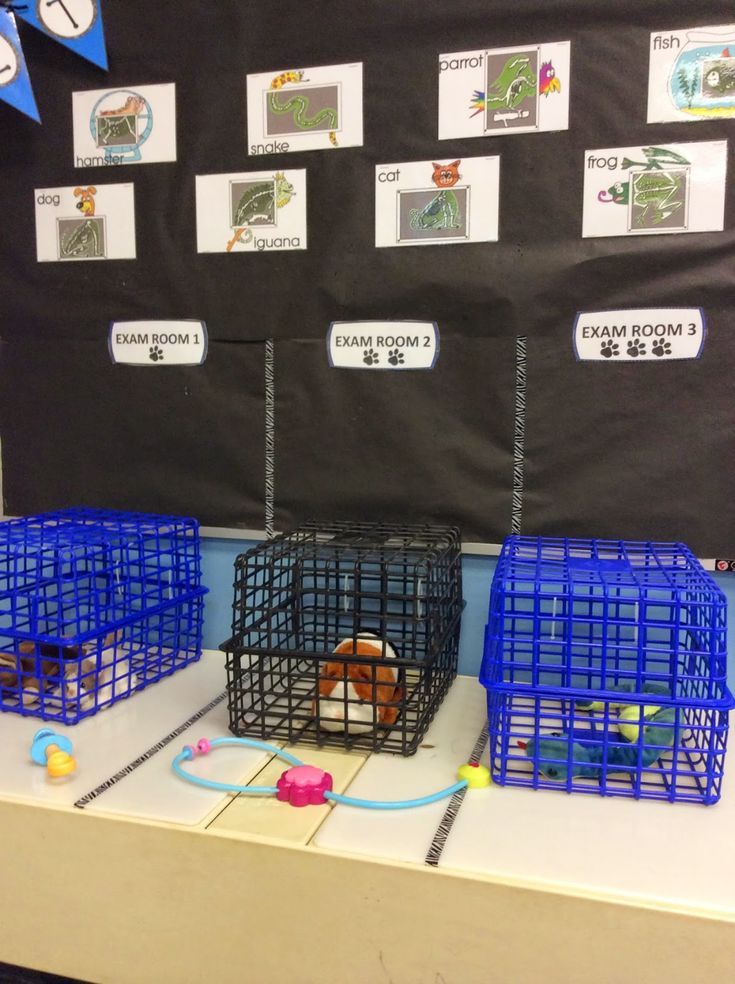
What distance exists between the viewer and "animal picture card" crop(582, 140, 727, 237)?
1.17 m

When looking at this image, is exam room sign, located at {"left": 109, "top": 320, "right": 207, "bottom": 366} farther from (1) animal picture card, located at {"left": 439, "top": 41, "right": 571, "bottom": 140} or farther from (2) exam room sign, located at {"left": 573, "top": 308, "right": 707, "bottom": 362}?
(2) exam room sign, located at {"left": 573, "top": 308, "right": 707, "bottom": 362}

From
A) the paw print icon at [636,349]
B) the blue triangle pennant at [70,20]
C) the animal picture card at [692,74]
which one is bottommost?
the paw print icon at [636,349]

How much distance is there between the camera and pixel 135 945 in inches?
32.0

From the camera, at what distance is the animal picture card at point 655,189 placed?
1173 millimetres

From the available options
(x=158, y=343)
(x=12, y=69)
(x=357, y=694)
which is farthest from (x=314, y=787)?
(x=12, y=69)

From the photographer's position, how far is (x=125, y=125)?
143 cm

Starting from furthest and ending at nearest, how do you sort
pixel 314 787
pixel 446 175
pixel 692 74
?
pixel 446 175
pixel 692 74
pixel 314 787

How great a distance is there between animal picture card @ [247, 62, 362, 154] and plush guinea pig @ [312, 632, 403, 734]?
2.88 feet

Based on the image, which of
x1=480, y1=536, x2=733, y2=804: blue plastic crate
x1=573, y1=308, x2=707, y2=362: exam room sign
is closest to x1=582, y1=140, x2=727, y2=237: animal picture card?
x1=573, y1=308, x2=707, y2=362: exam room sign

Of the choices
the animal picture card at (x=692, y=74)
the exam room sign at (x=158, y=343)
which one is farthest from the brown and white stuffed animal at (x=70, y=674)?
the animal picture card at (x=692, y=74)

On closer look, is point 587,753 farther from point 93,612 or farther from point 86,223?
point 86,223

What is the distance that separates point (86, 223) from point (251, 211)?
35 cm

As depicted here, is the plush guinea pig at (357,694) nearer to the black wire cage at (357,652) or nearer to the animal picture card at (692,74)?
the black wire cage at (357,652)

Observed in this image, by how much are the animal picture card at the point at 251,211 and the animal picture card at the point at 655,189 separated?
50 centimetres
